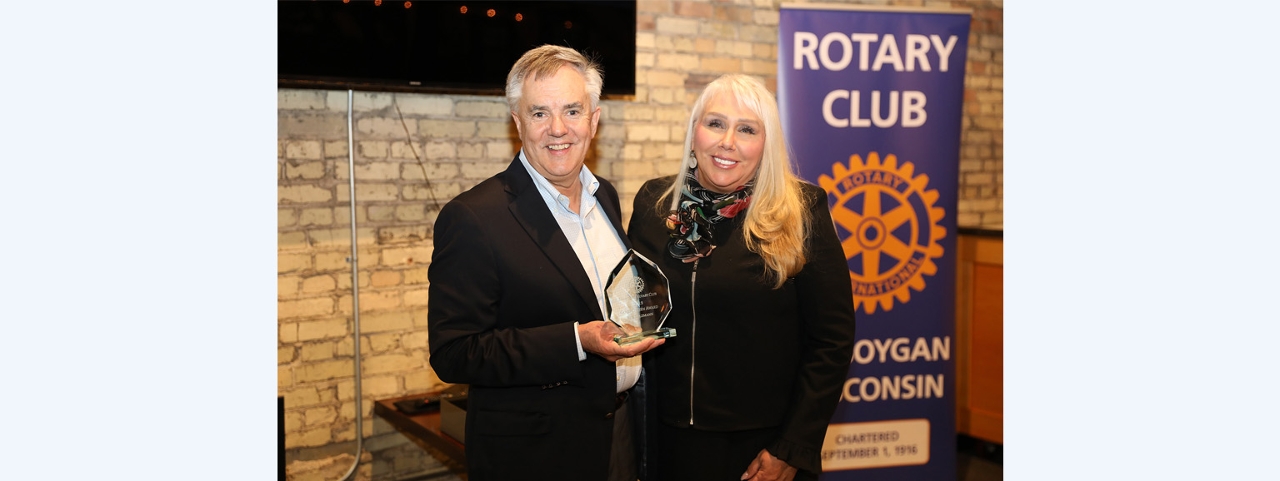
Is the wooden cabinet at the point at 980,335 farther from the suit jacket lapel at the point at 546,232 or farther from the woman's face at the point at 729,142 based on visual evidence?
the suit jacket lapel at the point at 546,232

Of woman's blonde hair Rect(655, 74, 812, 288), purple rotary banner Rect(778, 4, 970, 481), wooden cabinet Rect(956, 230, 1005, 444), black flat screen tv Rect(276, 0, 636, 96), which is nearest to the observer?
woman's blonde hair Rect(655, 74, 812, 288)

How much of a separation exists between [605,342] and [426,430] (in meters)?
1.79

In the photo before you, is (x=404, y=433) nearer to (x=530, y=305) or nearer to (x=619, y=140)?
(x=619, y=140)

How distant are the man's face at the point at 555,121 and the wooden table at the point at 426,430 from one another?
146 cm

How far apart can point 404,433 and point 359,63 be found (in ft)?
5.08

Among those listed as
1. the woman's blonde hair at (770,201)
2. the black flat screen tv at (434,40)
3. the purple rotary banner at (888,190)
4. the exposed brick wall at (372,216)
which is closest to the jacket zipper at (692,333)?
the woman's blonde hair at (770,201)

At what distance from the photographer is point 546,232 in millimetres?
1784

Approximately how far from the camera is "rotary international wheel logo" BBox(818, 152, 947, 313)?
3391 millimetres

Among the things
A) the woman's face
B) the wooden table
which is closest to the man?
the woman's face

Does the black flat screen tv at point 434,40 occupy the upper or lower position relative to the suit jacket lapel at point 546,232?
upper

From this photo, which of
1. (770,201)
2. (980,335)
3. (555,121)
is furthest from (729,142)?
(980,335)

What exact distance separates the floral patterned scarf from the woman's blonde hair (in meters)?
0.03

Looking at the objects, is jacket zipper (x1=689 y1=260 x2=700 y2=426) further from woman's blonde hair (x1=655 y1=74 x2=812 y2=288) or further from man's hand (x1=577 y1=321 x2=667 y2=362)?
man's hand (x1=577 y1=321 x2=667 y2=362)

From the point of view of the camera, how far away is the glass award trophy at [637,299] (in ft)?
5.67
